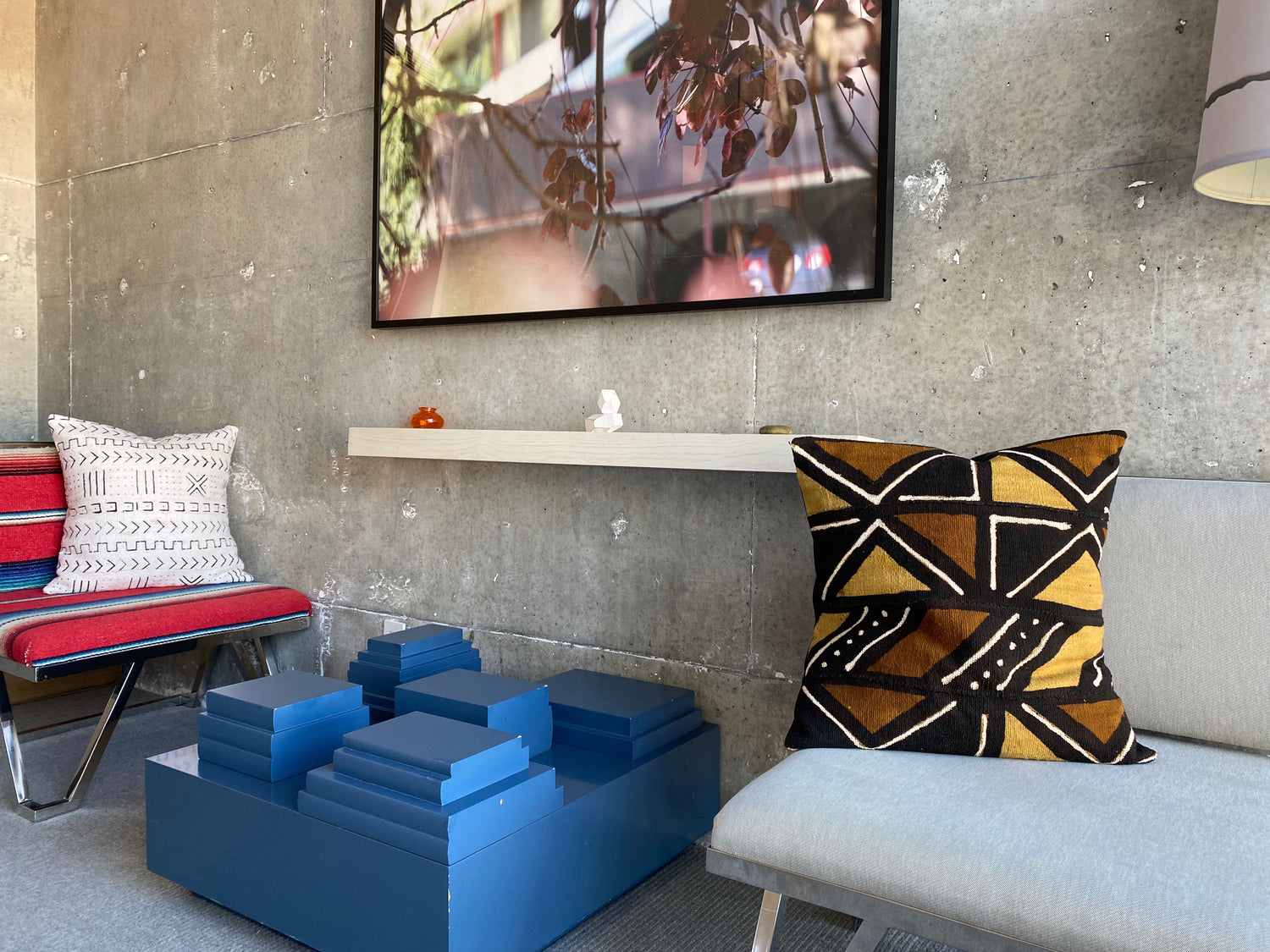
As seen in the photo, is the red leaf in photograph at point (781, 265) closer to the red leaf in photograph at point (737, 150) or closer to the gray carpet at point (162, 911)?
the red leaf in photograph at point (737, 150)

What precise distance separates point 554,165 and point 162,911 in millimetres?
1874

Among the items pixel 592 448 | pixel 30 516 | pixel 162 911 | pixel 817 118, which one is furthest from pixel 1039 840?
pixel 30 516

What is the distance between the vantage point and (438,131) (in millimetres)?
2559

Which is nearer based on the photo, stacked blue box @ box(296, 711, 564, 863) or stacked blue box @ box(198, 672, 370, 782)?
stacked blue box @ box(296, 711, 564, 863)

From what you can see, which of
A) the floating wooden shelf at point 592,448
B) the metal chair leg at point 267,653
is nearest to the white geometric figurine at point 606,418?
the floating wooden shelf at point 592,448

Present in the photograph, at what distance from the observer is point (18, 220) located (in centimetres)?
363

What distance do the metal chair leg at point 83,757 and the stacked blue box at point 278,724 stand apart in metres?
0.56

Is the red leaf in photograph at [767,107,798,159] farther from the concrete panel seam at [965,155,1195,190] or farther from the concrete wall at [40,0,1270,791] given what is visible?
the concrete panel seam at [965,155,1195,190]

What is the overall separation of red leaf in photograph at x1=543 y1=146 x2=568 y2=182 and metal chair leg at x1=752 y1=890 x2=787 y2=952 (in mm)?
1755

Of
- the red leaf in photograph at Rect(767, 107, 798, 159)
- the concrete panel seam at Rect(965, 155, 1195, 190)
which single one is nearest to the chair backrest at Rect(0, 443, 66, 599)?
the red leaf in photograph at Rect(767, 107, 798, 159)

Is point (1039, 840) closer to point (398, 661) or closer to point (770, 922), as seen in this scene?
point (770, 922)

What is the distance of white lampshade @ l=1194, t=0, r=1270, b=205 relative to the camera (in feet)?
4.21

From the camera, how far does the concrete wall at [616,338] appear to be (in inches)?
67.4

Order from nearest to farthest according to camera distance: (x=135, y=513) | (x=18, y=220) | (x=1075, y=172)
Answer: (x=1075, y=172) → (x=135, y=513) → (x=18, y=220)
